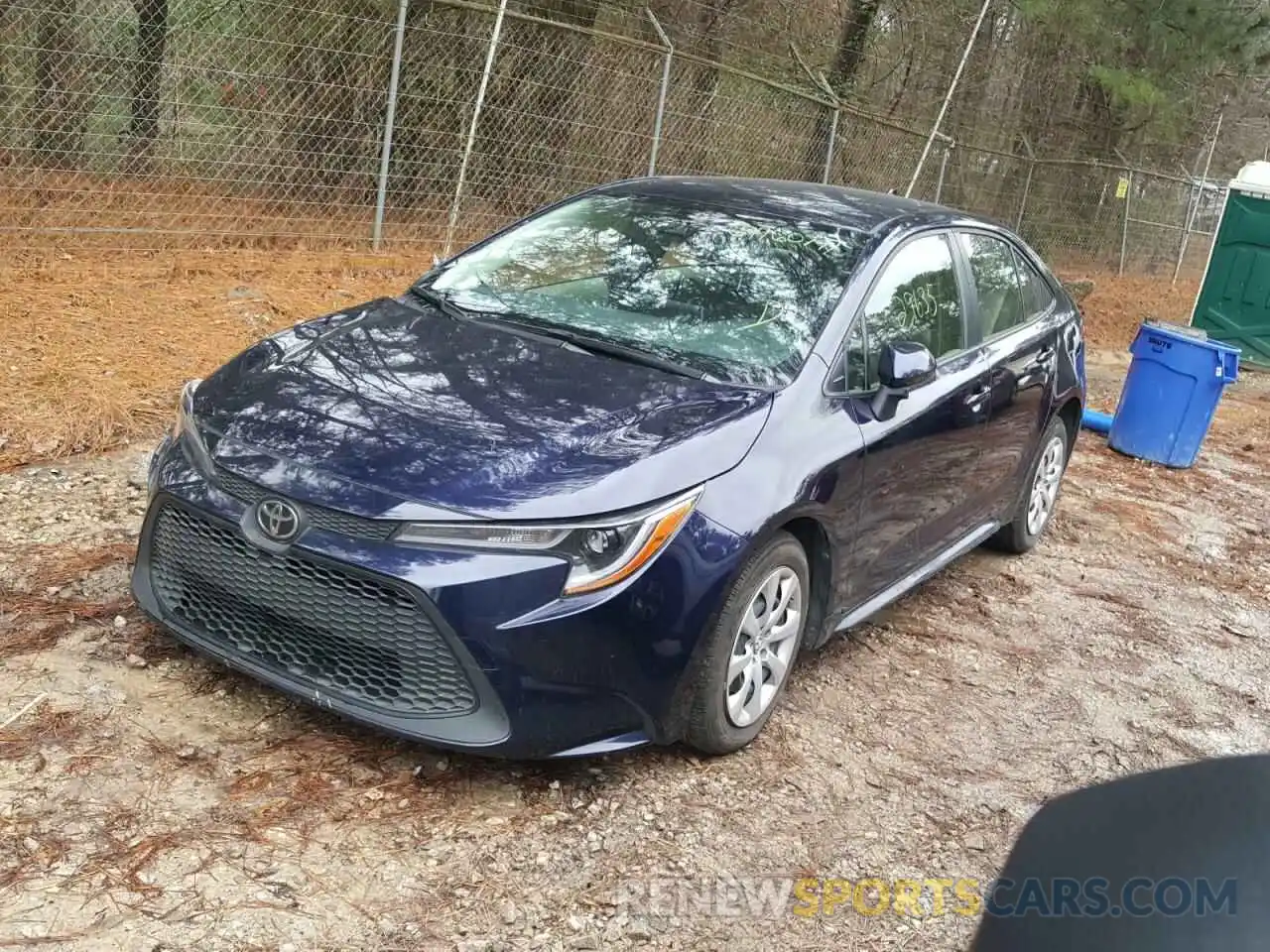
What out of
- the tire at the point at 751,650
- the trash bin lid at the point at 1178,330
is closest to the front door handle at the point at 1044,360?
the tire at the point at 751,650

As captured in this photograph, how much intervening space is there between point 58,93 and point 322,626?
6.24 meters

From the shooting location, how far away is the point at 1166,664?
4945 mm

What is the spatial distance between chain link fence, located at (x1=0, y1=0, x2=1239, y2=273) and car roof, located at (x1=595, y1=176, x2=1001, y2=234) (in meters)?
4.45

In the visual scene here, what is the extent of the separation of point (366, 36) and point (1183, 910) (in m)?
8.60

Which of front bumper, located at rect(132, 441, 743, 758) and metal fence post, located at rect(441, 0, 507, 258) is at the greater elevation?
metal fence post, located at rect(441, 0, 507, 258)

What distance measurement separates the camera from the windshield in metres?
3.92

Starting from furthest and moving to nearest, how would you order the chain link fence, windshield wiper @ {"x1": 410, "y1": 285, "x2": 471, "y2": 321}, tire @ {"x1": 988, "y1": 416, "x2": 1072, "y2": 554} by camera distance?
1. the chain link fence
2. tire @ {"x1": 988, "y1": 416, "x2": 1072, "y2": 554}
3. windshield wiper @ {"x1": 410, "y1": 285, "x2": 471, "y2": 321}

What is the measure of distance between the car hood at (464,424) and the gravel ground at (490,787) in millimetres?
802

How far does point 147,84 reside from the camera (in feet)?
26.6

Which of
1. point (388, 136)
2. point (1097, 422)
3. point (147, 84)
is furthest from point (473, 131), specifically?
point (1097, 422)

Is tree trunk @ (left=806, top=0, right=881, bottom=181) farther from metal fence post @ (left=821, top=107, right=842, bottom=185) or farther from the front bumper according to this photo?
the front bumper

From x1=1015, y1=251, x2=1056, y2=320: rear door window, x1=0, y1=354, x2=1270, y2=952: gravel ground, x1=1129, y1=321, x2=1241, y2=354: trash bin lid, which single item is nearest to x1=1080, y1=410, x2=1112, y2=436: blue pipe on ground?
x1=1129, y1=321, x2=1241, y2=354: trash bin lid

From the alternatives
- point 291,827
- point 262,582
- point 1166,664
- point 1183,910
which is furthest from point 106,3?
point 1183,910

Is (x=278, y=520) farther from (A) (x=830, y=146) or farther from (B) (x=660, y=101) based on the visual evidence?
(A) (x=830, y=146)
